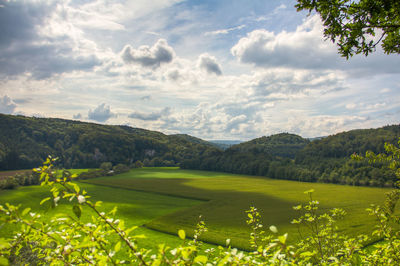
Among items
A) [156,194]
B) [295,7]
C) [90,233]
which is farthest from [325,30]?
[156,194]

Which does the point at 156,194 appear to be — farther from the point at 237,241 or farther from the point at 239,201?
the point at 237,241

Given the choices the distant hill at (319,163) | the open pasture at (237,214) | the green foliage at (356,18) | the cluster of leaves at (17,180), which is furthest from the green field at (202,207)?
the distant hill at (319,163)

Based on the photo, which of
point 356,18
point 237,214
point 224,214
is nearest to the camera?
point 356,18

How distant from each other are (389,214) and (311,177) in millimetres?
143433

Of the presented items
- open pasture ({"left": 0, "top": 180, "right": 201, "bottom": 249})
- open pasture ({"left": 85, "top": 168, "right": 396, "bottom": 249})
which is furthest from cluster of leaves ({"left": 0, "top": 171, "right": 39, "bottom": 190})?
open pasture ({"left": 85, "top": 168, "right": 396, "bottom": 249})

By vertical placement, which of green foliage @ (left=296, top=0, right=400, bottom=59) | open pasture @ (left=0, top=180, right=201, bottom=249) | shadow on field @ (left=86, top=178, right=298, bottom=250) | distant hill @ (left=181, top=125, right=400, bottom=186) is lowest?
open pasture @ (left=0, top=180, right=201, bottom=249)

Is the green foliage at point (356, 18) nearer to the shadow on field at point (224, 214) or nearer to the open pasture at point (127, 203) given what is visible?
the shadow on field at point (224, 214)

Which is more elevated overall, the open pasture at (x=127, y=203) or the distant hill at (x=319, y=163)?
the distant hill at (x=319, y=163)

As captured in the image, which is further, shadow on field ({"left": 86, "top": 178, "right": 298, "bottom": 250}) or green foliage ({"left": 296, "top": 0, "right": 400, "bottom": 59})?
shadow on field ({"left": 86, "top": 178, "right": 298, "bottom": 250})

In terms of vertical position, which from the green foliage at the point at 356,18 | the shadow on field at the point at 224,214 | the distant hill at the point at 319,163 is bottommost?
the shadow on field at the point at 224,214

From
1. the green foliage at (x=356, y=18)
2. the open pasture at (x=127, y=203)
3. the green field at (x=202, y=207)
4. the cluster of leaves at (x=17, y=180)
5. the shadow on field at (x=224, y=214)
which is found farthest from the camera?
the cluster of leaves at (x=17, y=180)

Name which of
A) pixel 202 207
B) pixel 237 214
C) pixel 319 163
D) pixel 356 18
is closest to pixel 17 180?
pixel 202 207

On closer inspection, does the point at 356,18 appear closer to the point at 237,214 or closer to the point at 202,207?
the point at 237,214

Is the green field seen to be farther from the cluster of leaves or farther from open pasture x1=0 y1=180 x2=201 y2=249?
the cluster of leaves
